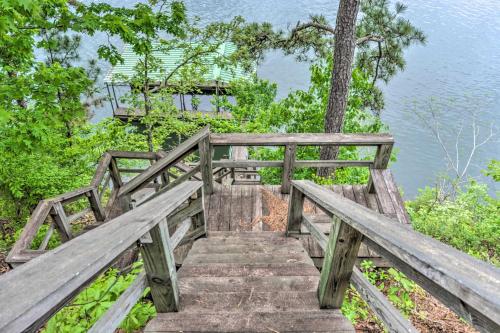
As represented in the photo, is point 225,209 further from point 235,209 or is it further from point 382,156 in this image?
point 382,156

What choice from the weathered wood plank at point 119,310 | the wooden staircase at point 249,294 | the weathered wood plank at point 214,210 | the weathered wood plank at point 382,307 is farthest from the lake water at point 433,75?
the weathered wood plank at point 119,310

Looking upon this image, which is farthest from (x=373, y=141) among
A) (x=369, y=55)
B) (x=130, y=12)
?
(x=369, y=55)

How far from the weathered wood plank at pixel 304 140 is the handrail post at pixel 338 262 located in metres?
2.38

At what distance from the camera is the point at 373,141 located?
4000 millimetres

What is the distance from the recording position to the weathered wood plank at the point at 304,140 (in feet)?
13.1

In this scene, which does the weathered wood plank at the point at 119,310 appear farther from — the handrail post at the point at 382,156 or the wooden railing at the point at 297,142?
the handrail post at the point at 382,156

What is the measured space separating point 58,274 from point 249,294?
4.83 feet

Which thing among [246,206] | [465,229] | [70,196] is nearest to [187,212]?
[246,206]

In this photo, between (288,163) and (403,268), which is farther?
(288,163)

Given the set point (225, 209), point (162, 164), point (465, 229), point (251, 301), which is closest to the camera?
point (251, 301)

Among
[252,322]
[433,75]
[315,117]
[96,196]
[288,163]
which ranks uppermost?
[252,322]

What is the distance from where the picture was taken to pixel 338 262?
1.74m

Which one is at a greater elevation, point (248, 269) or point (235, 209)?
point (248, 269)

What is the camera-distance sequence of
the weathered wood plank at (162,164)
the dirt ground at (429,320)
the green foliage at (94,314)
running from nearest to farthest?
1. the green foliage at (94,314)
2. the dirt ground at (429,320)
3. the weathered wood plank at (162,164)
